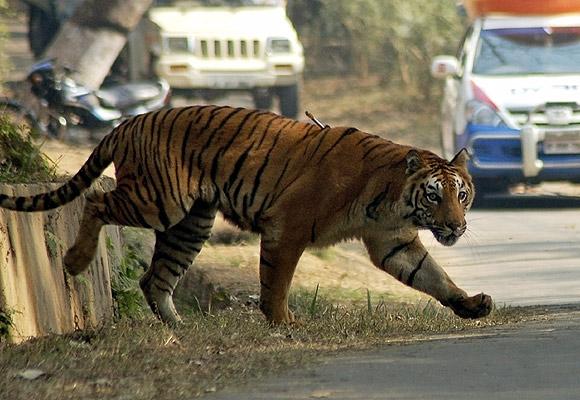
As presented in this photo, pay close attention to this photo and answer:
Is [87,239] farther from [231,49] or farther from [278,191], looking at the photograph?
[231,49]

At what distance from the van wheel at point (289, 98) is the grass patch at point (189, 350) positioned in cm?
1613

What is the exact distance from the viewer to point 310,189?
8.95 m

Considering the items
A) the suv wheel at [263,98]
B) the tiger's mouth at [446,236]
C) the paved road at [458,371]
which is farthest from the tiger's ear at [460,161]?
the suv wheel at [263,98]

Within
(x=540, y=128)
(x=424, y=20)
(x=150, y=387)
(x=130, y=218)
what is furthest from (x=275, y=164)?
(x=424, y=20)

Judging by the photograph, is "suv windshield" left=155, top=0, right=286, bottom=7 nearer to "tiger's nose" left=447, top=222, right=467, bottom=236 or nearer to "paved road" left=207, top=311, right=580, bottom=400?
"tiger's nose" left=447, top=222, right=467, bottom=236

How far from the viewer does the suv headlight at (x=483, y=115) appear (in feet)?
58.6

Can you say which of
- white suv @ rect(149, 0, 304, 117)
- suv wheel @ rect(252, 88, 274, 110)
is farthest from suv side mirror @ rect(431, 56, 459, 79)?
suv wheel @ rect(252, 88, 274, 110)

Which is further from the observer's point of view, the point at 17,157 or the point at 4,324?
the point at 17,157

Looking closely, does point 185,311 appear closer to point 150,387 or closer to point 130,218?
point 130,218

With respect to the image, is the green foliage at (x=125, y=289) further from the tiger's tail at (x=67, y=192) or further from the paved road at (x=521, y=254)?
the paved road at (x=521, y=254)

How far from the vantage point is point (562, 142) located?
1773cm

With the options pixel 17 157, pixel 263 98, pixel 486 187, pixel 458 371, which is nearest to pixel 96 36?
pixel 263 98

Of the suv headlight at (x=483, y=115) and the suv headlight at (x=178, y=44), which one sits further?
the suv headlight at (x=178, y=44)

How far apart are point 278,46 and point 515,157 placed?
8083 millimetres
